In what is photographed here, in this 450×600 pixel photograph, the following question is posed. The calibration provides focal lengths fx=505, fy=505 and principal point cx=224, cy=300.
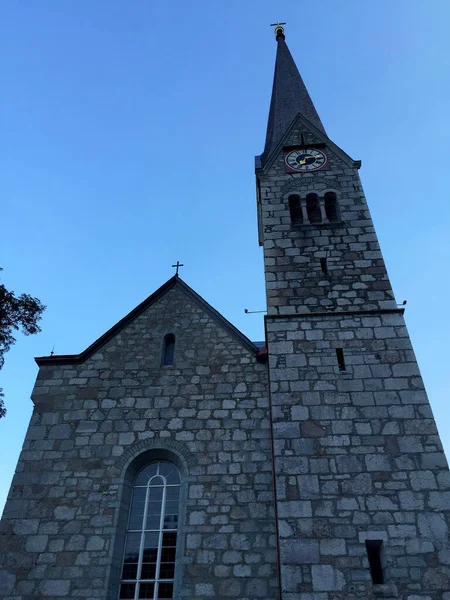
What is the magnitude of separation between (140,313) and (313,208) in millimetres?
5454

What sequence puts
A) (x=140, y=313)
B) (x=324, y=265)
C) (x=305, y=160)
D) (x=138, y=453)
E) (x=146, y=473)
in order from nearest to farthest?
(x=138, y=453)
(x=146, y=473)
(x=324, y=265)
(x=140, y=313)
(x=305, y=160)

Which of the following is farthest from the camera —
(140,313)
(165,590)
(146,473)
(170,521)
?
(140,313)

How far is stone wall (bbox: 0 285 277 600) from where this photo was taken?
355 inches

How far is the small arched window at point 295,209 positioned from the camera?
44.3 feet

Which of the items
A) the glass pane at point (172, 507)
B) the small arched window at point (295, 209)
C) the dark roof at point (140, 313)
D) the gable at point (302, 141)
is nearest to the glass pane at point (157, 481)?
the glass pane at point (172, 507)

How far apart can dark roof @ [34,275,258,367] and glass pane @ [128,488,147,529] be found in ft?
11.2

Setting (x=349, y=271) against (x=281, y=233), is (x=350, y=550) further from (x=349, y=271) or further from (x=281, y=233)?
(x=281, y=233)

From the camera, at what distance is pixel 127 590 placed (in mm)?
9242

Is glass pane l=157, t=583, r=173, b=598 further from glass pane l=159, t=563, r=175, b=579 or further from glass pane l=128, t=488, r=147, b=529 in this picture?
glass pane l=128, t=488, r=147, b=529

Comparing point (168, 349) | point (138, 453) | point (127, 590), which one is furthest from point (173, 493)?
point (168, 349)

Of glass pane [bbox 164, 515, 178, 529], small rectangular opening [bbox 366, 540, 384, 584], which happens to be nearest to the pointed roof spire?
glass pane [bbox 164, 515, 178, 529]

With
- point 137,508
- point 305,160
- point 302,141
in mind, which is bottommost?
point 137,508

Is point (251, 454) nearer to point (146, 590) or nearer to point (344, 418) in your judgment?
point (344, 418)

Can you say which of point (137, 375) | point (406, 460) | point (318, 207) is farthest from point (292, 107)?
point (406, 460)
